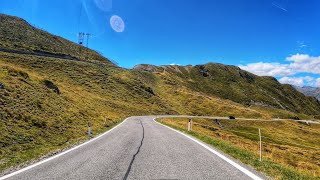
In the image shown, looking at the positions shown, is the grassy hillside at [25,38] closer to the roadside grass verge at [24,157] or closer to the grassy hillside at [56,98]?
the grassy hillside at [56,98]

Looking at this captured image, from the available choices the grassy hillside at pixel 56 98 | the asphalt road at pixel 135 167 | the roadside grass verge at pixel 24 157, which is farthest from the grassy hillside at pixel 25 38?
the asphalt road at pixel 135 167

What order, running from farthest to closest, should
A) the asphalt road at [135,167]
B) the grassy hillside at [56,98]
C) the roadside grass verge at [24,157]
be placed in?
the grassy hillside at [56,98]
the roadside grass verge at [24,157]
the asphalt road at [135,167]

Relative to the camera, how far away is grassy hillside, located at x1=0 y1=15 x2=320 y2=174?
21062mm

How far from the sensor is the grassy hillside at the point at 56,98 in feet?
69.1

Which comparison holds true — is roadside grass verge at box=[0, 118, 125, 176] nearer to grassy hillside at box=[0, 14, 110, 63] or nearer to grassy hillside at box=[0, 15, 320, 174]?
grassy hillside at box=[0, 15, 320, 174]

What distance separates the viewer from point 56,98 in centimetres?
4097

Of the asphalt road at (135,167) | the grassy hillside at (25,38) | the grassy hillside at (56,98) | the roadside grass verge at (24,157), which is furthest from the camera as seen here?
the grassy hillside at (25,38)

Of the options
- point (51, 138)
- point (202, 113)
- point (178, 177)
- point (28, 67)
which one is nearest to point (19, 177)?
point (178, 177)

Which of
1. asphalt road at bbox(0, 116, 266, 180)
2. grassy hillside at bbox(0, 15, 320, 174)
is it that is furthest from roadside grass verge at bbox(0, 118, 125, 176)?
asphalt road at bbox(0, 116, 266, 180)

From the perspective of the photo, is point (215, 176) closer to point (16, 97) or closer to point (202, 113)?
point (16, 97)

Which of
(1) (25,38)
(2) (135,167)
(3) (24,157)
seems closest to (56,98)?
(3) (24,157)

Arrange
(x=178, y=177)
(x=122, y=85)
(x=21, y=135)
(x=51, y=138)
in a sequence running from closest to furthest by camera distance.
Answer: (x=178, y=177) → (x=21, y=135) → (x=51, y=138) → (x=122, y=85)

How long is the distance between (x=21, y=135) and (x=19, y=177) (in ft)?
43.7

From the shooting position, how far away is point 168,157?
37.0 feet
